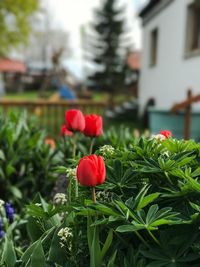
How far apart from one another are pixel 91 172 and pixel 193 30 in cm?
1094

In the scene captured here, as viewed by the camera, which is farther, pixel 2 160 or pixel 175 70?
pixel 175 70

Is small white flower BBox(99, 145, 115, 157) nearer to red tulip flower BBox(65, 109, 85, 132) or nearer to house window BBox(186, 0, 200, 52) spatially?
red tulip flower BBox(65, 109, 85, 132)

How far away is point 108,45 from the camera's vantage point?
36.1m

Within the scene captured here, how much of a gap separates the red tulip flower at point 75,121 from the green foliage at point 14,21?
2524 cm

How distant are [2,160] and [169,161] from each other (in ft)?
6.91

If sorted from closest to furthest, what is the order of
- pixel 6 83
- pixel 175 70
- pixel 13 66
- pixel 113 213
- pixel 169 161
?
pixel 113 213 → pixel 169 161 → pixel 175 70 → pixel 13 66 → pixel 6 83

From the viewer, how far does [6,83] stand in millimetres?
49594

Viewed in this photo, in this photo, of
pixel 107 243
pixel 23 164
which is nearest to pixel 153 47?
pixel 23 164

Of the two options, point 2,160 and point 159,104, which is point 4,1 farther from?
point 2,160

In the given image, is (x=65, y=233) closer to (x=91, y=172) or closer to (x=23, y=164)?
(x=91, y=172)

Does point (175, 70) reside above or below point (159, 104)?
above

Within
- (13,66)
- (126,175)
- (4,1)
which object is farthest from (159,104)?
(13,66)

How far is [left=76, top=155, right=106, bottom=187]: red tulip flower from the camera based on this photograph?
4.22 feet

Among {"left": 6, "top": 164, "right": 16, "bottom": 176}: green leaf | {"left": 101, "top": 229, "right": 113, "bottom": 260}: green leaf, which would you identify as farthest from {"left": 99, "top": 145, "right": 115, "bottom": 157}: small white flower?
{"left": 6, "top": 164, "right": 16, "bottom": 176}: green leaf
